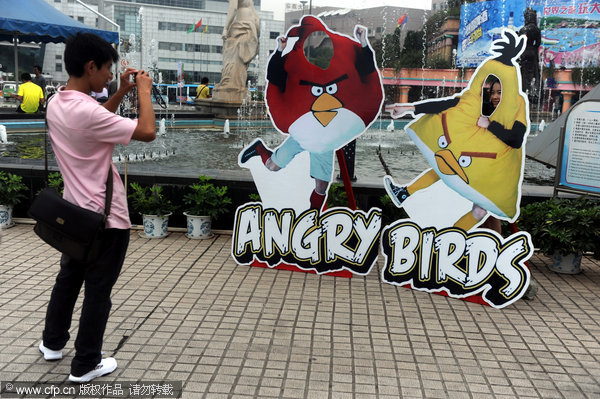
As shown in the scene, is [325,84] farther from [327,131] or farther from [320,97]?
[327,131]

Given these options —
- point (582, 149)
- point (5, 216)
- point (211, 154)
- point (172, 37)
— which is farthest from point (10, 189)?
point (172, 37)

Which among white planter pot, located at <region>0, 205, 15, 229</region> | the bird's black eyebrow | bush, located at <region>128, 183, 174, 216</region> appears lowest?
white planter pot, located at <region>0, 205, 15, 229</region>

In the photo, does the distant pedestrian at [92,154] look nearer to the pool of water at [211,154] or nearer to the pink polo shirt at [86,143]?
the pink polo shirt at [86,143]

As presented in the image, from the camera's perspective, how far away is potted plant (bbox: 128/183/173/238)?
6.57 meters

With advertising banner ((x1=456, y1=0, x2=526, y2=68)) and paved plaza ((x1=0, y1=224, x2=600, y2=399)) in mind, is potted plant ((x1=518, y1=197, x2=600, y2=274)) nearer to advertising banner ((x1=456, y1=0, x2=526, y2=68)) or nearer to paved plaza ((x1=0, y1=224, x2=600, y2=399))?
paved plaza ((x1=0, y1=224, x2=600, y2=399))

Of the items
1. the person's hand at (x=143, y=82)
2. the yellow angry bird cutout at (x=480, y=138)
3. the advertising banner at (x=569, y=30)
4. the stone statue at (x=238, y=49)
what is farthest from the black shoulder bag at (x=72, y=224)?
the advertising banner at (x=569, y=30)

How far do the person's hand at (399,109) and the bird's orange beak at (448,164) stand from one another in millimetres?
450

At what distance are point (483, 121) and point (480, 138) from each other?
0.14 metres

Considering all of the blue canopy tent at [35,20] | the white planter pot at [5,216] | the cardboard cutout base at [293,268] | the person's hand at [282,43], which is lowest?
the cardboard cutout base at [293,268]

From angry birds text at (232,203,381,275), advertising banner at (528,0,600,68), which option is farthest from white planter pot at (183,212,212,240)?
advertising banner at (528,0,600,68)

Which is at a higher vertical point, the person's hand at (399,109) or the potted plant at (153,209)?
the person's hand at (399,109)

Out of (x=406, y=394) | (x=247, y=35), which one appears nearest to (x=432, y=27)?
(x=247, y=35)

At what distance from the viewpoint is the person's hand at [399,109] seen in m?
5.13

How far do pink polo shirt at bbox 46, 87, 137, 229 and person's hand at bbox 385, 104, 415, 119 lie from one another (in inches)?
106
